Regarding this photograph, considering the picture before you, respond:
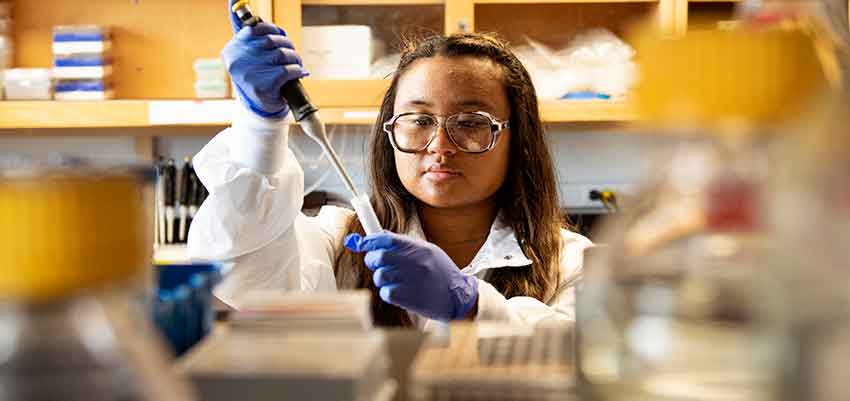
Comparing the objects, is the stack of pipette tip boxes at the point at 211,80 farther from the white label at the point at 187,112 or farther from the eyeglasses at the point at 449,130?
the eyeglasses at the point at 449,130

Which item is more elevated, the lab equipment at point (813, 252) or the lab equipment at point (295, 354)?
the lab equipment at point (813, 252)

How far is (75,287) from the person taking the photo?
0.27 meters

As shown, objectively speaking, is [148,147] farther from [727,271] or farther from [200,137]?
[727,271]

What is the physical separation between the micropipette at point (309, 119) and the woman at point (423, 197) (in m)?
0.03

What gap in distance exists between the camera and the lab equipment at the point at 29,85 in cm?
269

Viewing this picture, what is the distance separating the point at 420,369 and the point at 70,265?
194 mm

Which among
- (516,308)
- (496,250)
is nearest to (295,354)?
(516,308)

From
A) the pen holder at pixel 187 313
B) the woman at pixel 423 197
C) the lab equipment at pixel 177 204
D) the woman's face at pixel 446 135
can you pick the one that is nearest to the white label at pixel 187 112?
the lab equipment at pixel 177 204

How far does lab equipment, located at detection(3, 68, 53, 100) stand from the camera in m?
2.69

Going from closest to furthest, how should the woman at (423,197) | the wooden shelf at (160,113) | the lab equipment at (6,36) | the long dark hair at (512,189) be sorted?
1. the woman at (423,197)
2. the long dark hair at (512,189)
3. the wooden shelf at (160,113)
4. the lab equipment at (6,36)

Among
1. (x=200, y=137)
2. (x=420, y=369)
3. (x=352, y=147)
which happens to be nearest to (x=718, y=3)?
(x=352, y=147)

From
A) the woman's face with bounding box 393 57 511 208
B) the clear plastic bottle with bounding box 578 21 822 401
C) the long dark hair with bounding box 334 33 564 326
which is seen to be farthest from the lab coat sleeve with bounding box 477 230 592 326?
the clear plastic bottle with bounding box 578 21 822 401

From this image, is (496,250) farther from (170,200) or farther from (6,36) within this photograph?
(6,36)

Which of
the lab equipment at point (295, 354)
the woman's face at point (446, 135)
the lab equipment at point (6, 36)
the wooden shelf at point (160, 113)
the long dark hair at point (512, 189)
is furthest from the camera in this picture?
the lab equipment at point (6, 36)
